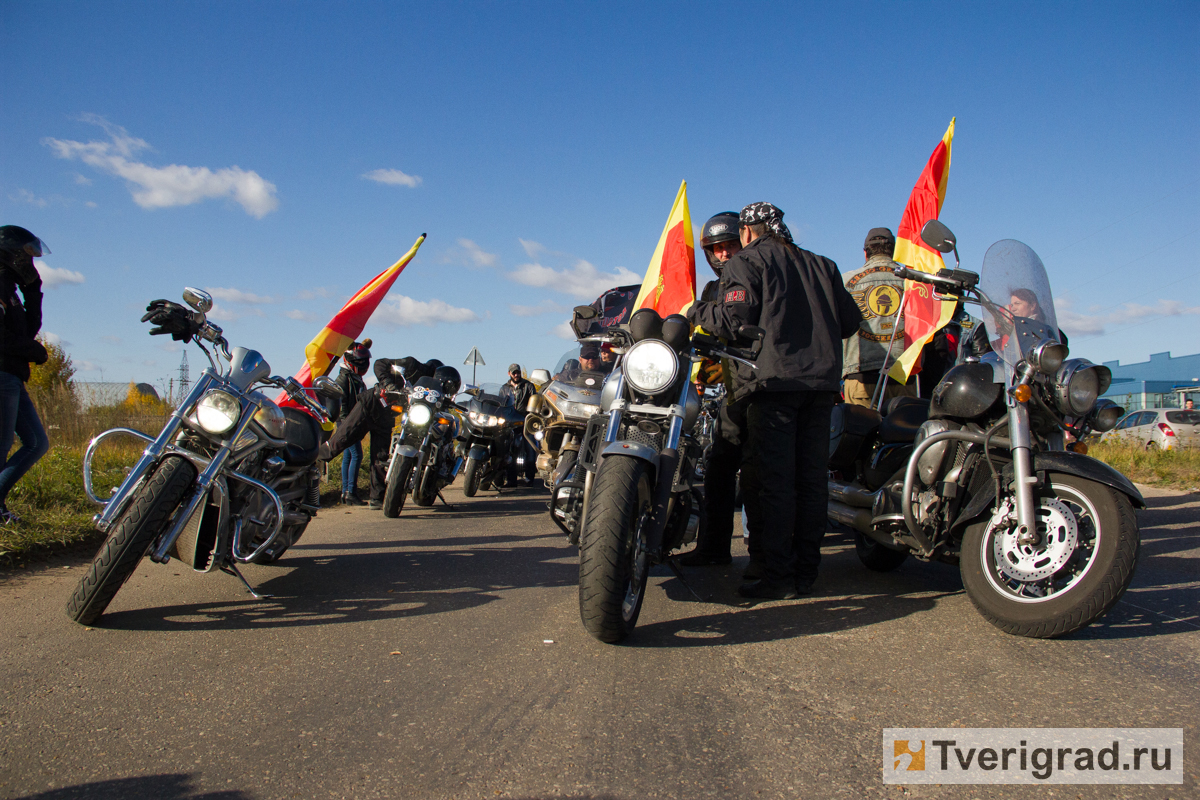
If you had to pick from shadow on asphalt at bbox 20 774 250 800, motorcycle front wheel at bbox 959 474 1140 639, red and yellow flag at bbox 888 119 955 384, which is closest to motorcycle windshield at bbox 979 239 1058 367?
motorcycle front wheel at bbox 959 474 1140 639

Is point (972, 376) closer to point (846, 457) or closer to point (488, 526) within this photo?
point (846, 457)

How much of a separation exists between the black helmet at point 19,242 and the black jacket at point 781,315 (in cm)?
429

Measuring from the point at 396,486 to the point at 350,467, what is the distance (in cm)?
146

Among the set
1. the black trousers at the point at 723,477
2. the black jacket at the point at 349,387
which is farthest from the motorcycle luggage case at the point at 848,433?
the black jacket at the point at 349,387

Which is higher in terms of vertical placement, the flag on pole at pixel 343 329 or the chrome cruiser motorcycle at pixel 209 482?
the flag on pole at pixel 343 329

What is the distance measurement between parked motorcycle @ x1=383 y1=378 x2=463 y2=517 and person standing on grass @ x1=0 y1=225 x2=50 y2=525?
8.45 feet

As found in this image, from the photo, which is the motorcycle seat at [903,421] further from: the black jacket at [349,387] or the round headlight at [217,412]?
the black jacket at [349,387]

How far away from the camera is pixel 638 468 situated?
9.46ft

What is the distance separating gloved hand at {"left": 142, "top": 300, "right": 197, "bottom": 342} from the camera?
11.0 feet

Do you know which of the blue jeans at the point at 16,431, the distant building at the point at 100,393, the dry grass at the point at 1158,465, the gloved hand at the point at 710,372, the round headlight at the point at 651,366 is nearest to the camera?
the round headlight at the point at 651,366

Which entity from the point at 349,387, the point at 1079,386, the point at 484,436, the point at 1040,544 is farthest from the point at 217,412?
the point at 484,436

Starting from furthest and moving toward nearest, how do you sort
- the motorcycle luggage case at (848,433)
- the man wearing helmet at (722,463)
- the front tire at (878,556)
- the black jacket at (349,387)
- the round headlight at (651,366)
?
the black jacket at (349,387) < the motorcycle luggage case at (848,433) < the front tire at (878,556) < the man wearing helmet at (722,463) < the round headlight at (651,366)

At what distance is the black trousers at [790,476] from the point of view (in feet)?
11.8

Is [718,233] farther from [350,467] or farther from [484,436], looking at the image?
[350,467]
